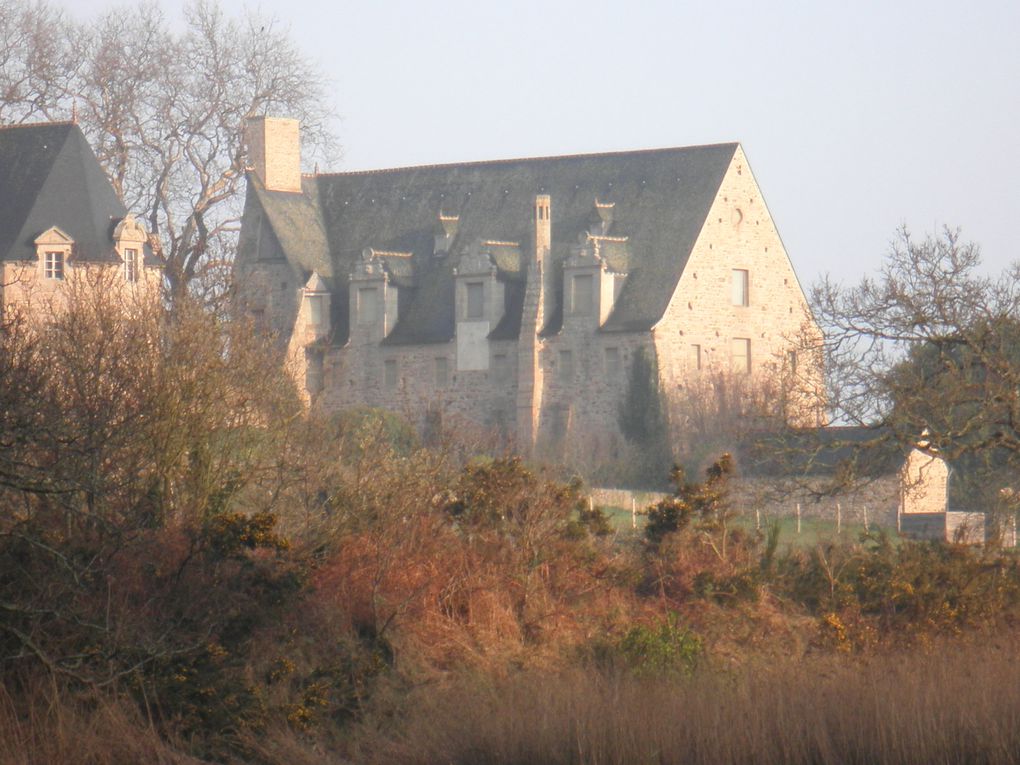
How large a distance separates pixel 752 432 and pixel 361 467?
652cm

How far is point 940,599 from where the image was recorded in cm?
2183

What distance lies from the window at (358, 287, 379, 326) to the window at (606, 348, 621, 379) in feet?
27.6

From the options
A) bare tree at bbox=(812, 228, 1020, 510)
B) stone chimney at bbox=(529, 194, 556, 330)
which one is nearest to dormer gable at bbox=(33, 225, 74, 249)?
stone chimney at bbox=(529, 194, 556, 330)

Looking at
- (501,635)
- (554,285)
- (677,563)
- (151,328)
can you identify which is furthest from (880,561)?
(554,285)

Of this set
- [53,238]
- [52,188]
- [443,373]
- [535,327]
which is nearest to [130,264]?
[53,238]

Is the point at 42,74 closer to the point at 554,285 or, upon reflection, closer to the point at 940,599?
the point at 554,285

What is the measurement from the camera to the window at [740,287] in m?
58.2

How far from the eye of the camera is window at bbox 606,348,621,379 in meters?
56.3

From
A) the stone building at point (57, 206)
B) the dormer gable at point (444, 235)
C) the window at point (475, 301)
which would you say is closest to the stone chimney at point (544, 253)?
the window at point (475, 301)

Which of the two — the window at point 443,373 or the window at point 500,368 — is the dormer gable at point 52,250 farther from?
the window at point 500,368

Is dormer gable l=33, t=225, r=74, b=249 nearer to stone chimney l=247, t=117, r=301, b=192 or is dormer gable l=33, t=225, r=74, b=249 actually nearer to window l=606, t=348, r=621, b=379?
stone chimney l=247, t=117, r=301, b=192

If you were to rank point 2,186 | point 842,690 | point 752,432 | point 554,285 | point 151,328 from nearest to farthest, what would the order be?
1. point 842,690
2. point 151,328
3. point 752,432
4. point 2,186
5. point 554,285

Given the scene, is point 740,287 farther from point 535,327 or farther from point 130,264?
point 130,264

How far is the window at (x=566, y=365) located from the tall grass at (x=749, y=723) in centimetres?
4076
